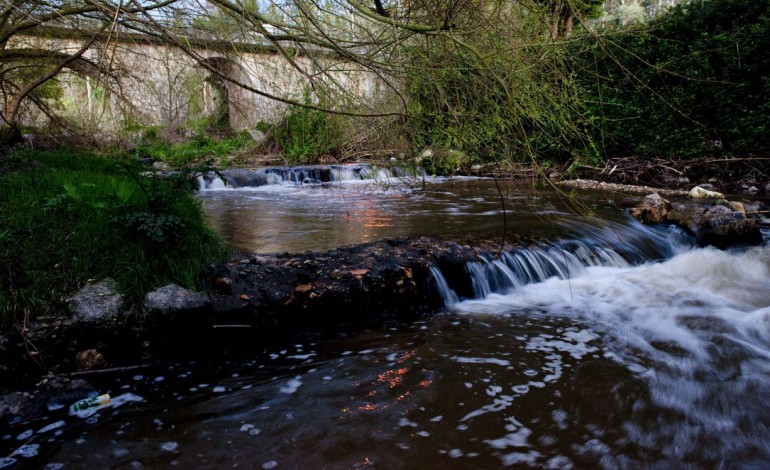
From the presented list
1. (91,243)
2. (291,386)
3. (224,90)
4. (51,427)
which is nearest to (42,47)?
(224,90)

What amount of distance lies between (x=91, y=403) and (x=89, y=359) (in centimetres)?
43

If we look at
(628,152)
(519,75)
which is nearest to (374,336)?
(519,75)

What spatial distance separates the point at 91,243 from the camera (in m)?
3.39

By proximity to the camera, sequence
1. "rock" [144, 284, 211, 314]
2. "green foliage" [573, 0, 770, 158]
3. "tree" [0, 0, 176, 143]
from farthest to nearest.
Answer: "green foliage" [573, 0, 770, 158]
"tree" [0, 0, 176, 143]
"rock" [144, 284, 211, 314]

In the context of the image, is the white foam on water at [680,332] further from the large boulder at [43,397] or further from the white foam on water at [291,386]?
the large boulder at [43,397]

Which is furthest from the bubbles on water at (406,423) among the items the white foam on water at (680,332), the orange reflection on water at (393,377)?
the white foam on water at (680,332)

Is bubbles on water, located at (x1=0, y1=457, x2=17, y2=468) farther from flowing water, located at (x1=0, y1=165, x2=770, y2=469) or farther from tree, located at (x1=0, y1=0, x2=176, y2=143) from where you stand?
tree, located at (x1=0, y1=0, x2=176, y2=143)

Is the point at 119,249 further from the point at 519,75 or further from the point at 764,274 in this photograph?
the point at 764,274

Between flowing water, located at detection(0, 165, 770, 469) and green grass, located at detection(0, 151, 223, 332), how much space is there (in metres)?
0.65

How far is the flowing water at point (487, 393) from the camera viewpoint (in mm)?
2328

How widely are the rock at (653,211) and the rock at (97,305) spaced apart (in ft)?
21.9

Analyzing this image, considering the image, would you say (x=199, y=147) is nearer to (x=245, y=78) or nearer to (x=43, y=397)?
(x=245, y=78)

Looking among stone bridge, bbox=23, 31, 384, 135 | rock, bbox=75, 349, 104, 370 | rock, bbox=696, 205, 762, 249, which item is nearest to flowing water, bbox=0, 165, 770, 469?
rock, bbox=75, 349, 104, 370

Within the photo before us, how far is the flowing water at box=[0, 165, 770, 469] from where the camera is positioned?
7.64 feet
